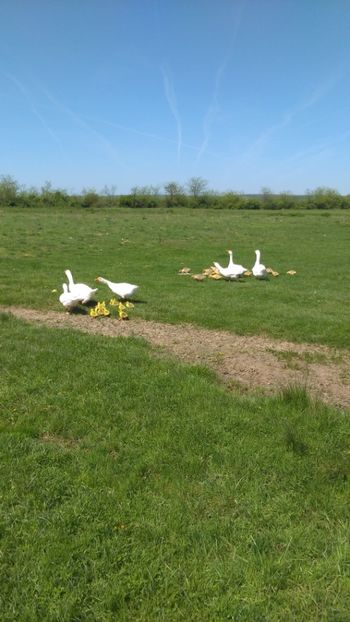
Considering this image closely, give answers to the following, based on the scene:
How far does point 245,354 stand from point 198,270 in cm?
1150

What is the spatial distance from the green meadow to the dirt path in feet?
1.88

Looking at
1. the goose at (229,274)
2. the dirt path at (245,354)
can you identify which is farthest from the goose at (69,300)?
the goose at (229,274)

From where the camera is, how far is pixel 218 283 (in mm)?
16891

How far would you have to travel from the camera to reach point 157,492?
15.8 feet

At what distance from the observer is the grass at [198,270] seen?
1170 cm

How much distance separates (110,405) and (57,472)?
1.57 m

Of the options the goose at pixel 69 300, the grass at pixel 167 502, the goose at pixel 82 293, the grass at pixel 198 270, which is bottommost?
the grass at pixel 167 502

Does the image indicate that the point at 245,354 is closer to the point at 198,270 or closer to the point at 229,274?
the point at 229,274

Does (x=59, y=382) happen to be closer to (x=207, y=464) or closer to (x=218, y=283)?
(x=207, y=464)

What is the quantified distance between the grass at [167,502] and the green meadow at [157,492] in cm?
1

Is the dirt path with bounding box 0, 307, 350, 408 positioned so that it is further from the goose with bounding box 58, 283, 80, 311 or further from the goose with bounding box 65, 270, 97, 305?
the goose with bounding box 65, 270, 97, 305

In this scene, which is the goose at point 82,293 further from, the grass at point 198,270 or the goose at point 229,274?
the goose at point 229,274

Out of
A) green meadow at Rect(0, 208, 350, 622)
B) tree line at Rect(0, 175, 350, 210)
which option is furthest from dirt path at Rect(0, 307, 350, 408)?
tree line at Rect(0, 175, 350, 210)

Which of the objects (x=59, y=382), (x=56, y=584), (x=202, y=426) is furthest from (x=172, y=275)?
(x=56, y=584)
